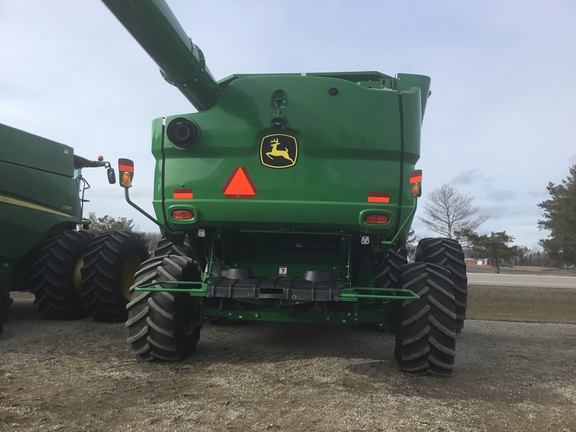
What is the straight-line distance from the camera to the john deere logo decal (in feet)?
14.0

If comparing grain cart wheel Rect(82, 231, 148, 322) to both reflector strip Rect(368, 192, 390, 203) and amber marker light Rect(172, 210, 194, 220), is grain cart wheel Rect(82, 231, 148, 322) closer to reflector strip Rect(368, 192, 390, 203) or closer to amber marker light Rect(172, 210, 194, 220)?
amber marker light Rect(172, 210, 194, 220)

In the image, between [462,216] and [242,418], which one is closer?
[242,418]

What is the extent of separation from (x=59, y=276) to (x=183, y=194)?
341 cm

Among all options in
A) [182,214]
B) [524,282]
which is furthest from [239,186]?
[524,282]

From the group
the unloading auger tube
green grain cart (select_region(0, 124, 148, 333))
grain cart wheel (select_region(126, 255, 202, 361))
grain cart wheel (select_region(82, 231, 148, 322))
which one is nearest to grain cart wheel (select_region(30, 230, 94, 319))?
green grain cart (select_region(0, 124, 148, 333))

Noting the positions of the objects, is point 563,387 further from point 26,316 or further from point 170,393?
point 26,316

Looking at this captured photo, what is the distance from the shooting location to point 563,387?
4059 mm

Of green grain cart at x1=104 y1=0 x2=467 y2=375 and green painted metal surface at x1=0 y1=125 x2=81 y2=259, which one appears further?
green painted metal surface at x1=0 y1=125 x2=81 y2=259

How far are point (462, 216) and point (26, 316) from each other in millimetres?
31712

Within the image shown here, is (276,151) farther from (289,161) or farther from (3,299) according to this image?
(3,299)

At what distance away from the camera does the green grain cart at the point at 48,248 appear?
6387 mm

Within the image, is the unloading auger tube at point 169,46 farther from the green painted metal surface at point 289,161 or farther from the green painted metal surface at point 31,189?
the green painted metal surface at point 31,189

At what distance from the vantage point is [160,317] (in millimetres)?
4340

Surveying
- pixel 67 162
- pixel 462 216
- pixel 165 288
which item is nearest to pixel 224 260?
pixel 165 288
